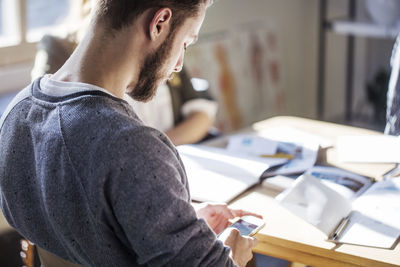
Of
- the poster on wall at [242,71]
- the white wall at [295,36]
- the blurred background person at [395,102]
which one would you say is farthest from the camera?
the white wall at [295,36]

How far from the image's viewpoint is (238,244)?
3.93 feet

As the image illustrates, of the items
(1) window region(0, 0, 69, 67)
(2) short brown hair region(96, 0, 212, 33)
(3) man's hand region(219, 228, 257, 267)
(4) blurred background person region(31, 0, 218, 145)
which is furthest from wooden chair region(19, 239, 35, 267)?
(1) window region(0, 0, 69, 67)

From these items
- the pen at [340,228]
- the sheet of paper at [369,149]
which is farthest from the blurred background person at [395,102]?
the pen at [340,228]

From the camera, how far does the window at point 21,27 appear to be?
2.66 meters

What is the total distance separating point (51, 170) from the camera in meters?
0.96

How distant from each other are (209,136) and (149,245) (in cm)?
160

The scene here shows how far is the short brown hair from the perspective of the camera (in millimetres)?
973

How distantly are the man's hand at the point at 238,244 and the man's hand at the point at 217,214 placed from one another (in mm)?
130

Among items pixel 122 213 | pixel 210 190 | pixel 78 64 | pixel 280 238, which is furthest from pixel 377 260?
pixel 78 64

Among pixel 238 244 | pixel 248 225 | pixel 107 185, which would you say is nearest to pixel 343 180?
pixel 248 225

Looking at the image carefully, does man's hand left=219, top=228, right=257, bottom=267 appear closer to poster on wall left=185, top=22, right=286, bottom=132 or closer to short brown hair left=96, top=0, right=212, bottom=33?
short brown hair left=96, top=0, right=212, bottom=33

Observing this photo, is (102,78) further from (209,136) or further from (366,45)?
(366,45)

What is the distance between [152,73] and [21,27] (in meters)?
1.86

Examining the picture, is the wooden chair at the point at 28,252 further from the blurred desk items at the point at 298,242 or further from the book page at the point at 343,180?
the book page at the point at 343,180
